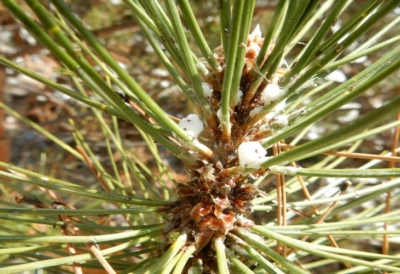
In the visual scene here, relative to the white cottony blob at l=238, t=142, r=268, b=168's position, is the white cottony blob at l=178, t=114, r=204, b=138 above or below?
above

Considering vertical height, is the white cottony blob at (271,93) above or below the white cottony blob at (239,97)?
below

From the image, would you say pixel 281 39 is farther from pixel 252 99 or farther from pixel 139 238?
pixel 139 238

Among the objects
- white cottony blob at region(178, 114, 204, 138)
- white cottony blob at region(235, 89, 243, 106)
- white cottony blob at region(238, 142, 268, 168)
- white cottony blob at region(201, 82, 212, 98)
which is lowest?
white cottony blob at region(238, 142, 268, 168)

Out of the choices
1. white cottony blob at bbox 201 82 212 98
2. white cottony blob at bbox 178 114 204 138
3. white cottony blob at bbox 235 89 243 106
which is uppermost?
white cottony blob at bbox 201 82 212 98

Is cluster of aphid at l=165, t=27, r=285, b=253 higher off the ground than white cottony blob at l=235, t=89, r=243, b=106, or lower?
lower
